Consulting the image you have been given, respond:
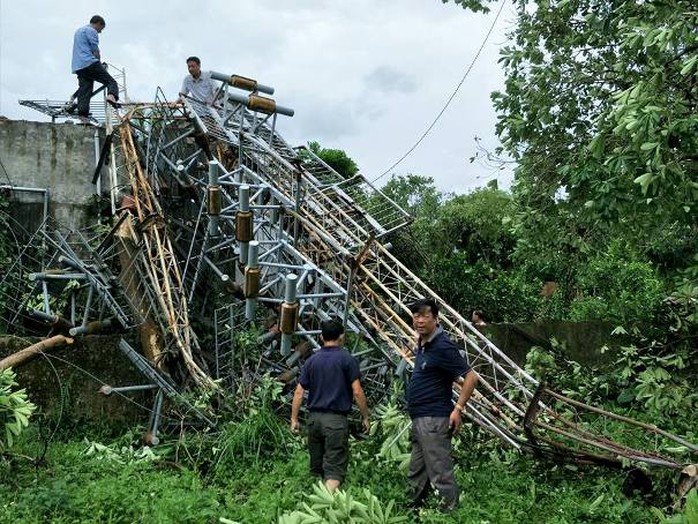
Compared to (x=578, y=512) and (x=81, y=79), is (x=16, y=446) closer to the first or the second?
(x=578, y=512)

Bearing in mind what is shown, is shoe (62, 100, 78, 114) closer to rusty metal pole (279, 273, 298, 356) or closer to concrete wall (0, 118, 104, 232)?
concrete wall (0, 118, 104, 232)

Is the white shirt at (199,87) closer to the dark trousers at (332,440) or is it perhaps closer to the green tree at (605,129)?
the green tree at (605,129)

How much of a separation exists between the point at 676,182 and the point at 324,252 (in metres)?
4.38

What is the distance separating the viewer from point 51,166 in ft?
35.1

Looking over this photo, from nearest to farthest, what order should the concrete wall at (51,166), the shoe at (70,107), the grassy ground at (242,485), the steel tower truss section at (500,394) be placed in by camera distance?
1. the grassy ground at (242,485)
2. the steel tower truss section at (500,394)
3. the concrete wall at (51,166)
4. the shoe at (70,107)

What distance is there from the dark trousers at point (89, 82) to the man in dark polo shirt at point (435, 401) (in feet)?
25.1

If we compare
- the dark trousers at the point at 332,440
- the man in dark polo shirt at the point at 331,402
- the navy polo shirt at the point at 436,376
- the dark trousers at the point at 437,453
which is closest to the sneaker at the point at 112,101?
the man in dark polo shirt at the point at 331,402

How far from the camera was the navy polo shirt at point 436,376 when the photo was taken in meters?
5.29

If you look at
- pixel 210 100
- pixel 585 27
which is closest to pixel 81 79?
pixel 210 100

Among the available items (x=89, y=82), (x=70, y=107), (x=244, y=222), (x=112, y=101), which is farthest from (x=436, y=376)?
(x=70, y=107)

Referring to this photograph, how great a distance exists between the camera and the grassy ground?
16.9ft

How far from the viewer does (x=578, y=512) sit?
18.4 ft

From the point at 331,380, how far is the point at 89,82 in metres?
7.68

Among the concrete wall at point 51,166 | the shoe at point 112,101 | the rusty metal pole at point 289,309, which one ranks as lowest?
the rusty metal pole at point 289,309
